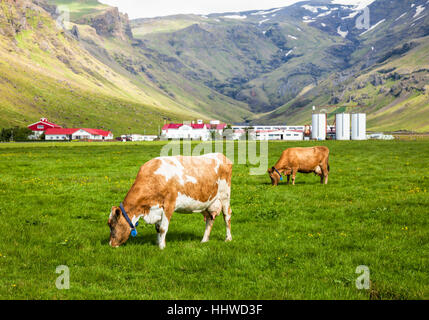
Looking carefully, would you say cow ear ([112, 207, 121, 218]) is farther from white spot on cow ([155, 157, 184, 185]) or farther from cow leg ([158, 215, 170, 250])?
white spot on cow ([155, 157, 184, 185])

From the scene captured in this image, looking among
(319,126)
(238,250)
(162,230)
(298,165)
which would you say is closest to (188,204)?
(162,230)

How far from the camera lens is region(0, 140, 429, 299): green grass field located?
9898mm

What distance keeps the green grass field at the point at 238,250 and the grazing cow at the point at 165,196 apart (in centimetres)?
73

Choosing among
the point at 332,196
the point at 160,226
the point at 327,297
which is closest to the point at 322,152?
the point at 332,196

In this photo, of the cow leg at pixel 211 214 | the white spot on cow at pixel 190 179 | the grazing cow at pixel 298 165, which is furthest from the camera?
the grazing cow at pixel 298 165

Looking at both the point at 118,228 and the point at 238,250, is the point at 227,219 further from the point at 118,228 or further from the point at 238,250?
the point at 118,228

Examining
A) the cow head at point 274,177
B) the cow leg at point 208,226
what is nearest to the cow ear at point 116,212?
the cow leg at point 208,226

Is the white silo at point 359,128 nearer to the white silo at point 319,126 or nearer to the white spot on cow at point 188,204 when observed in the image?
the white silo at point 319,126

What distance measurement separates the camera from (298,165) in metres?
28.4

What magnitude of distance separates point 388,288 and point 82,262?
8.53 meters

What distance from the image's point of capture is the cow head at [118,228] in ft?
41.5

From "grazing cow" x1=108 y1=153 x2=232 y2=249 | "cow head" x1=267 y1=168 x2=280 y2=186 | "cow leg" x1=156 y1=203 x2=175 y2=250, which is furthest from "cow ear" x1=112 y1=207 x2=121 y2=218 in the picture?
"cow head" x1=267 y1=168 x2=280 y2=186

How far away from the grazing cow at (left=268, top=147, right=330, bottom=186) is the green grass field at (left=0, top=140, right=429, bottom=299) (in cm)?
494

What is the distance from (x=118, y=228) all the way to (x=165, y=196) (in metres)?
1.81
